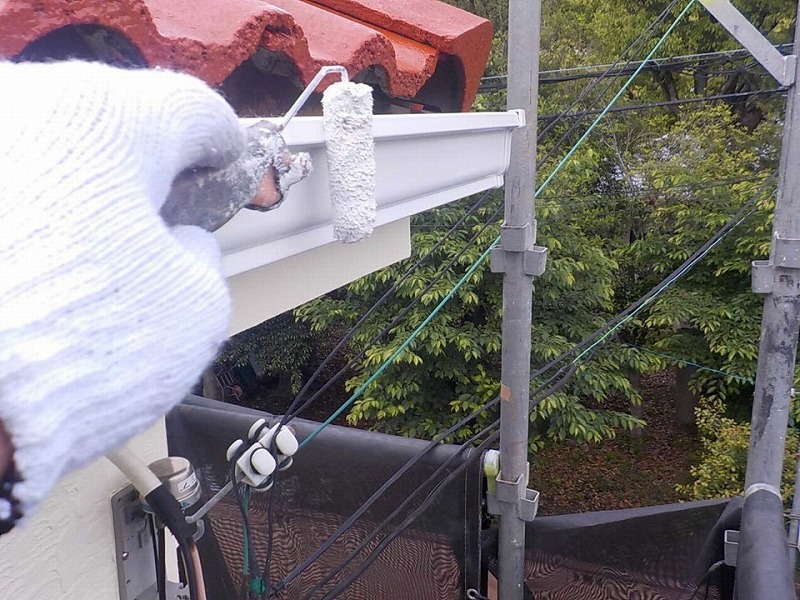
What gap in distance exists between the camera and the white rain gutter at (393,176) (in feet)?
2.42

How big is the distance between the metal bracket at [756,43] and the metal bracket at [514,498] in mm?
1608

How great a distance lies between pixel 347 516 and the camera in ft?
7.20

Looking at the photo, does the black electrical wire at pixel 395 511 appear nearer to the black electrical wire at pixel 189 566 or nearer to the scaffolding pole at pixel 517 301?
the scaffolding pole at pixel 517 301

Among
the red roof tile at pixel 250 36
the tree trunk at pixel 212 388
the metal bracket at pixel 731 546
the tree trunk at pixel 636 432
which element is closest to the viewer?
the red roof tile at pixel 250 36

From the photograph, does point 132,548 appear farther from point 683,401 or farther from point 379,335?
point 683,401

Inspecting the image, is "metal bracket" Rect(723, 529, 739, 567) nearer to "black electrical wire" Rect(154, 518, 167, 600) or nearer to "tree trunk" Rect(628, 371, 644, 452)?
"black electrical wire" Rect(154, 518, 167, 600)

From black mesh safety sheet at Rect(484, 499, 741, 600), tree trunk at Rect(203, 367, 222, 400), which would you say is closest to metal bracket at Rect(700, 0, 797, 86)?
black mesh safety sheet at Rect(484, 499, 741, 600)

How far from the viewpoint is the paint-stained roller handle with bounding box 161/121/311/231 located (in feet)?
1.61

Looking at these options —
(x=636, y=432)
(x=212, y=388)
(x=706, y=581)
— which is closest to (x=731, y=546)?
(x=706, y=581)

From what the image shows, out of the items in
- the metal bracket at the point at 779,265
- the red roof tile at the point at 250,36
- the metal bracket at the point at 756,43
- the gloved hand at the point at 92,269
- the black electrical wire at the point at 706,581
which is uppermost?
the metal bracket at the point at 756,43

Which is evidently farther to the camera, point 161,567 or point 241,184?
point 161,567

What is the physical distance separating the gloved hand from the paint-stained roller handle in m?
0.02

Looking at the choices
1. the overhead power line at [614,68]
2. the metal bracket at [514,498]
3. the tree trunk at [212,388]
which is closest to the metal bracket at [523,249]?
the metal bracket at [514,498]

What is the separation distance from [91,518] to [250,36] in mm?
850
